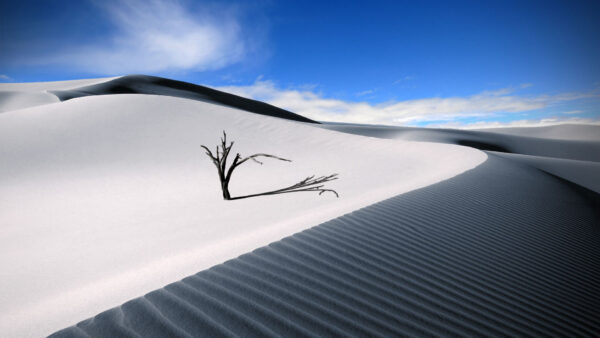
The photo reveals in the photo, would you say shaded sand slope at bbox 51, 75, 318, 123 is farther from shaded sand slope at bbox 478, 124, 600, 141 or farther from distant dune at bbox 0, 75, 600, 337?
distant dune at bbox 0, 75, 600, 337

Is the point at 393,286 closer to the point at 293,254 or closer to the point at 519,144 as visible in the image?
the point at 293,254

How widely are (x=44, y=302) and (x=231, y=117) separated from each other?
1201 cm

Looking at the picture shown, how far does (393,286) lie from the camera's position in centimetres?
216

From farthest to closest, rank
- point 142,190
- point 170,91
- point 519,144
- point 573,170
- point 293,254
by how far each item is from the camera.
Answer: point 170,91
point 519,144
point 573,170
point 142,190
point 293,254

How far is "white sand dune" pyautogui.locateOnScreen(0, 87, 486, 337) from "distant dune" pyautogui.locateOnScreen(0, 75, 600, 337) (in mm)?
34

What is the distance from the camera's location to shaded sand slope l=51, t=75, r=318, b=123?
135ft

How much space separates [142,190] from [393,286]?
6543 mm

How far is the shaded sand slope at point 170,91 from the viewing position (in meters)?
41.1

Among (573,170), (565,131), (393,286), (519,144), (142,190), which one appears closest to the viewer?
(393,286)

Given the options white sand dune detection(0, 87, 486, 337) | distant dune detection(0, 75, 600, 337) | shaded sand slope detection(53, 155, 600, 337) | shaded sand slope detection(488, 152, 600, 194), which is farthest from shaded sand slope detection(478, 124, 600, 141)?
shaded sand slope detection(53, 155, 600, 337)

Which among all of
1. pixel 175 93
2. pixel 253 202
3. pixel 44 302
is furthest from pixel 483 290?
pixel 175 93

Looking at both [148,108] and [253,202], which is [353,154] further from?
[148,108]

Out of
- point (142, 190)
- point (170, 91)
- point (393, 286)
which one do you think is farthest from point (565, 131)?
point (393, 286)

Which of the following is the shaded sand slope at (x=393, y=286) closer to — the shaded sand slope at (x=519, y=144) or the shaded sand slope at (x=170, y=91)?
the shaded sand slope at (x=519, y=144)
